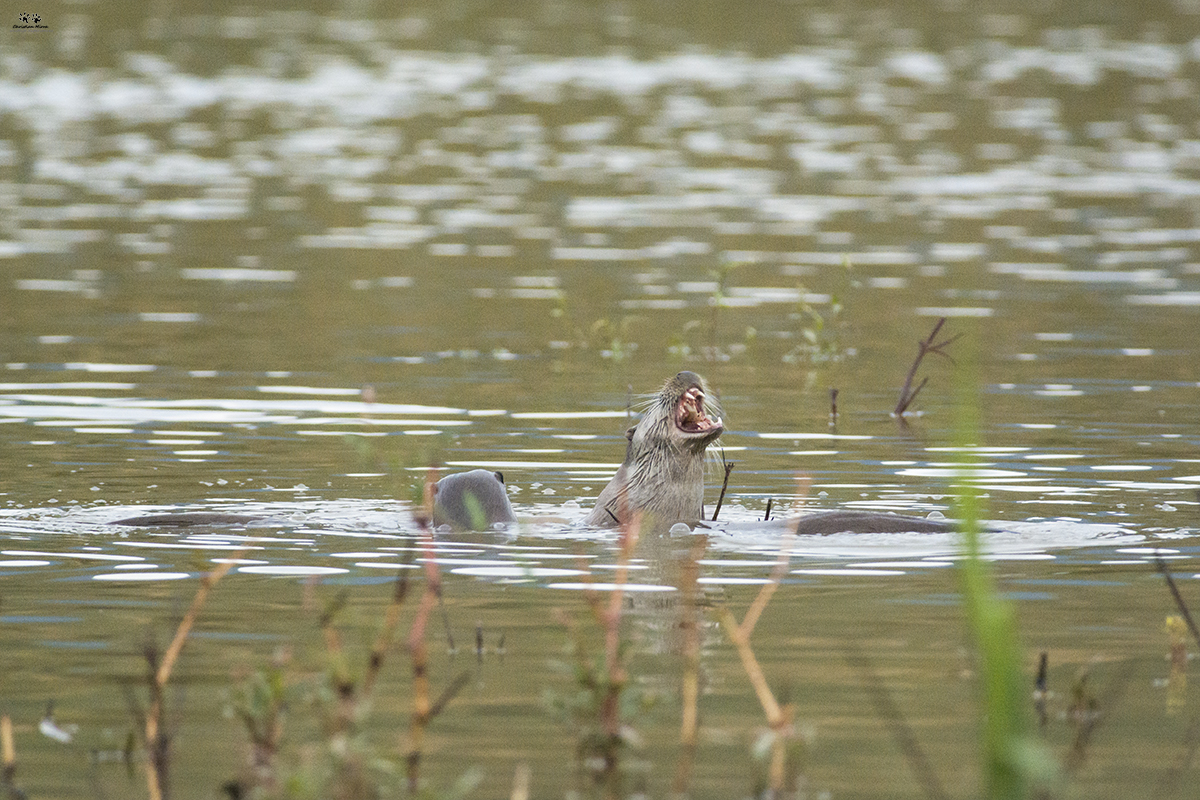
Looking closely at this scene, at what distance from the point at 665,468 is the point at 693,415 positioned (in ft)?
1.07

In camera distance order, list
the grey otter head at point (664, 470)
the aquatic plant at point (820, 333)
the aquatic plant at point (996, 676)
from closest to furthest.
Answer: the aquatic plant at point (996, 676), the grey otter head at point (664, 470), the aquatic plant at point (820, 333)

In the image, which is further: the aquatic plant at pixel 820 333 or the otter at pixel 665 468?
the aquatic plant at pixel 820 333

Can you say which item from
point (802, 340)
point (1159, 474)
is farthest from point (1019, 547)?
point (802, 340)

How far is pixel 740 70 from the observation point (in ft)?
144

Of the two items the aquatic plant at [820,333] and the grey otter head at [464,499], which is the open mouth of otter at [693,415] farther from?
the aquatic plant at [820,333]

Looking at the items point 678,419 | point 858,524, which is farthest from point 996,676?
point 678,419

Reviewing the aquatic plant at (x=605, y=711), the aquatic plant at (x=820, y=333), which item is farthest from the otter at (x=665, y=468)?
the aquatic plant at (x=820, y=333)

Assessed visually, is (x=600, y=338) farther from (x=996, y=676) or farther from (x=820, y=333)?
(x=996, y=676)

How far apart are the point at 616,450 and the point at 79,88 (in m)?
27.8

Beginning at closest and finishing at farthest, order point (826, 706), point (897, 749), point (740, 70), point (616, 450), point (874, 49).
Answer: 1. point (897, 749)
2. point (826, 706)
3. point (616, 450)
4. point (740, 70)
5. point (874, 49)

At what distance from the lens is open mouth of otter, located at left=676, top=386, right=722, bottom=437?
39.3 feet

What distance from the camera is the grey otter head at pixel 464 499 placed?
1141 cm

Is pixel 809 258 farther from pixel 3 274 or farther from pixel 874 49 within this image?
pixel 874 49

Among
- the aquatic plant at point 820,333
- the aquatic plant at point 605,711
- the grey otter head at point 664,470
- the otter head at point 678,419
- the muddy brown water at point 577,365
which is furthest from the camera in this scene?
the aquatic plant at point 820,333
